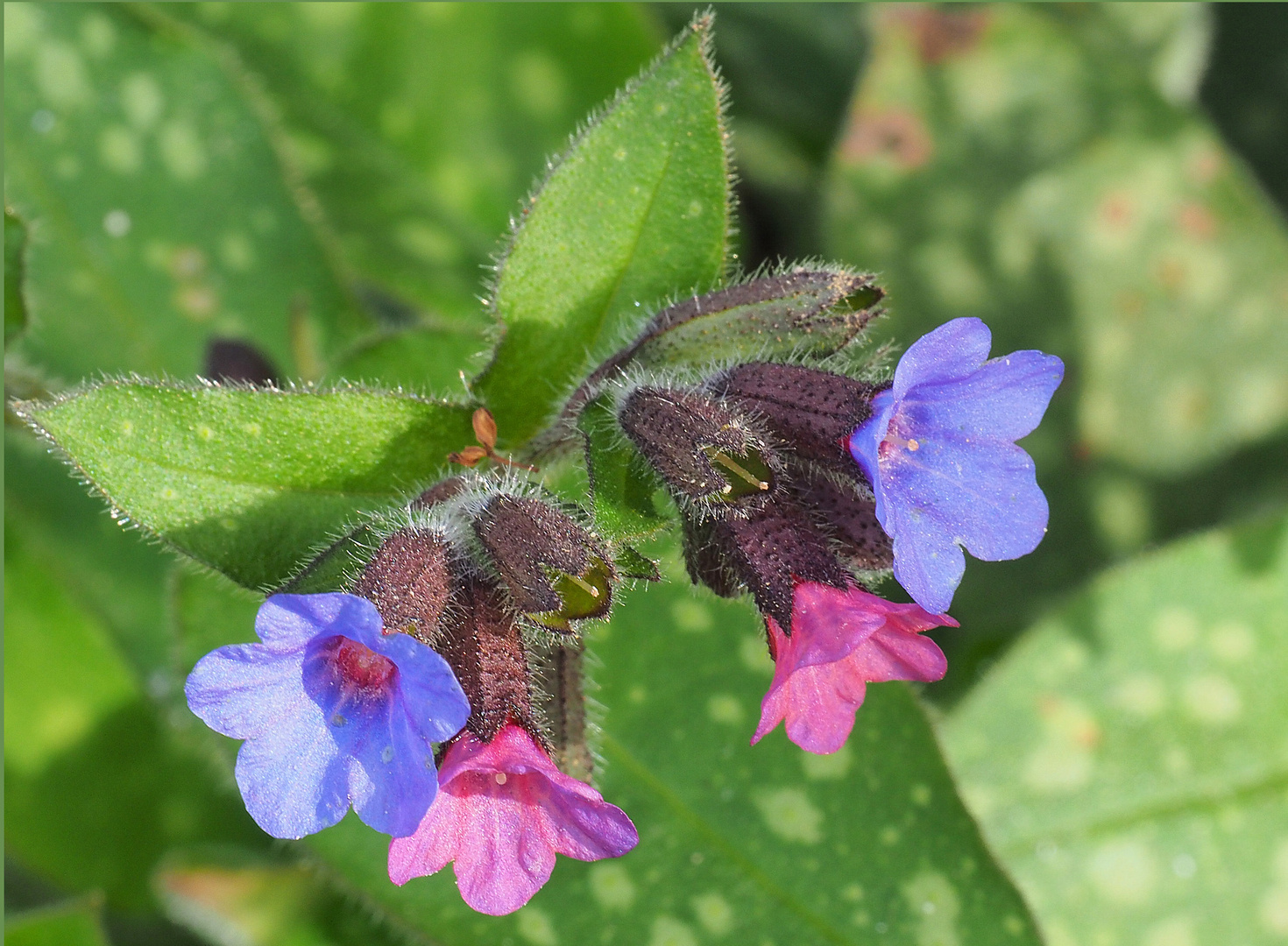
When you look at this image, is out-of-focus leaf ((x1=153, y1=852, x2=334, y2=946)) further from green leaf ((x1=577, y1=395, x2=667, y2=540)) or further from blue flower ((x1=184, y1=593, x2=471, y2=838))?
green leaf ((x1=577, y1=395, x2=667, y2=540))

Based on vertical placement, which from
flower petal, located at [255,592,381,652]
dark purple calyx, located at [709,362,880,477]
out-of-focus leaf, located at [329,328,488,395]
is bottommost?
out-of-focus leaf, located at [329,328,488,395]

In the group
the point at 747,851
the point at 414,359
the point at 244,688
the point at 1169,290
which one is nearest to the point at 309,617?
the point at 244,688

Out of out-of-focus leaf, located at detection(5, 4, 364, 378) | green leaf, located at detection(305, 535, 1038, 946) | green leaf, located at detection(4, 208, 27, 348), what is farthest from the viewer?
out-of-focus leaf, located at detection(5, 4, 364, 378)

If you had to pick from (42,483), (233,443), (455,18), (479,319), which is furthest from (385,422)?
(455,18)

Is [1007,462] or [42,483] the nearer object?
[1007,462]

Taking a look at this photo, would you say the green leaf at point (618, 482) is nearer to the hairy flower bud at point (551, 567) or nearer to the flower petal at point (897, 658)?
the hairy flower bud at point (551, 567)

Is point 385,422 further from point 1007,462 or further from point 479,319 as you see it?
point 479,319

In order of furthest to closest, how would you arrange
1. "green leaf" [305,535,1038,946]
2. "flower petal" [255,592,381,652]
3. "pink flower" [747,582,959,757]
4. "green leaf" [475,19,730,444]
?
"green leaf" [305,535,1038,946] → "green leaf" [475,19,730,444] → "pink flower" [747,582,959,757] → "flower petal" [255,592,381,652]

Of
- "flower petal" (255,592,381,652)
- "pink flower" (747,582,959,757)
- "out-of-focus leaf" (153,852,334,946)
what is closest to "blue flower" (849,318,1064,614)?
"pink flower" (747,582,959,757)
